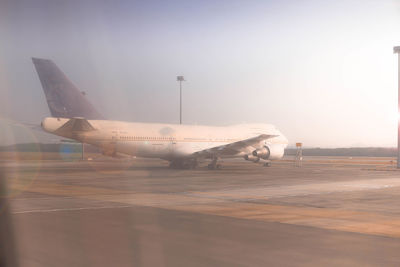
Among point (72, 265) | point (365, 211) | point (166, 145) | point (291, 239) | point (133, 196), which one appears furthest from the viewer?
point (166, 145)

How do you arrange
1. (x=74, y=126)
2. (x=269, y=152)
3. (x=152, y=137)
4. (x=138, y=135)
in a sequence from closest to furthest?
1. (x=74, y=126)
2. (x=138, y=135)
3. (x=152, y=137)
4. (x=269, y=152)

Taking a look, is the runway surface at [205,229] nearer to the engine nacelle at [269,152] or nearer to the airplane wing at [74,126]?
the airplane wing at [74,126]

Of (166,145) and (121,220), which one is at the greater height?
(166,145)

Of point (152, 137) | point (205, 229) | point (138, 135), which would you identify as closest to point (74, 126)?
point (138, 135)

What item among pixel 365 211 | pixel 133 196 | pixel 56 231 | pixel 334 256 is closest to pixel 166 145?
pixel 133 196

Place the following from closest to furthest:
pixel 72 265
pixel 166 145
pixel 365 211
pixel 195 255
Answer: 1. pixel 72 265
2. pixel 195 255
3. pixel 365 211
4. pixel 166 145

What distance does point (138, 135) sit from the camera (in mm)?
36875

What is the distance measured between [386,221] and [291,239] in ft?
12.9

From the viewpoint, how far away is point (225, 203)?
602 inches

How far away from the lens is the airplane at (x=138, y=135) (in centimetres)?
3372

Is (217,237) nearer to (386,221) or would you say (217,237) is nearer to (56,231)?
(56,231)

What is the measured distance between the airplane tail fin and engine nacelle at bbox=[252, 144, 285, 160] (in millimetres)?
15048

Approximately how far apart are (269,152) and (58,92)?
18602 millimetres

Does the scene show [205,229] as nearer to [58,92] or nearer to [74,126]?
[74,126]
